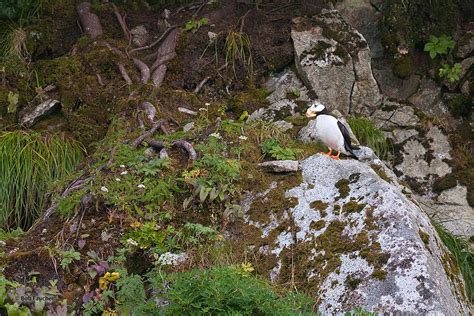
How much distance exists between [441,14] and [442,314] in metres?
5.14

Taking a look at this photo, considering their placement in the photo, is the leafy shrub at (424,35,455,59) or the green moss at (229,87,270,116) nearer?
the green moss at (229,87,270,116)

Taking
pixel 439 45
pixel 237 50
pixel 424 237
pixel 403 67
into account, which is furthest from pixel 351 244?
pixel 439 45

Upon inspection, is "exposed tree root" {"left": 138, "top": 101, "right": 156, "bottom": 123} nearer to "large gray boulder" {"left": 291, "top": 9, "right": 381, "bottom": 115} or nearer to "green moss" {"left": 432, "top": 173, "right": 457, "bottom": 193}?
"large gray boulder" {"left": 291, "top": 9, "right": 381, "bottom": 115}

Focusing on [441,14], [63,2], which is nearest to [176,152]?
[63,2]

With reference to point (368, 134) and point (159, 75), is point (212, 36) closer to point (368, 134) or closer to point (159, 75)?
point (159, 75)

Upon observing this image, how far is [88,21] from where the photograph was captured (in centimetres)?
828

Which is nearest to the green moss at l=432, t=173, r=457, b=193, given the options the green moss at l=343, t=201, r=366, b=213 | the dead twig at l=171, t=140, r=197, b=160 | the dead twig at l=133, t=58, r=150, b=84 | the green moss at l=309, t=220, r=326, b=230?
the green moss at l=343, t=201, r=366, b=213

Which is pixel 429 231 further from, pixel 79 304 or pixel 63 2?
pixel 63 2

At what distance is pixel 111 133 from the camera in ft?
22.0

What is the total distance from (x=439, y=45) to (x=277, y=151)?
11.1 ft

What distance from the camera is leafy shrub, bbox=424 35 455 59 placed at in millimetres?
8227

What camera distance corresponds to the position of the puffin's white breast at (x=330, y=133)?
5652 millimetres

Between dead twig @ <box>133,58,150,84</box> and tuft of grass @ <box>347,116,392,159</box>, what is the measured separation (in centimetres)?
220

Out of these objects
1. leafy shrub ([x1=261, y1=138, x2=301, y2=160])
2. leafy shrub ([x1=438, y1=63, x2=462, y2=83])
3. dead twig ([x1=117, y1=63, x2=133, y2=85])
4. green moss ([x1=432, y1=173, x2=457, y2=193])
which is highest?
leafy shrub ([x1=261, y1=138, x2=301, y2=160])
